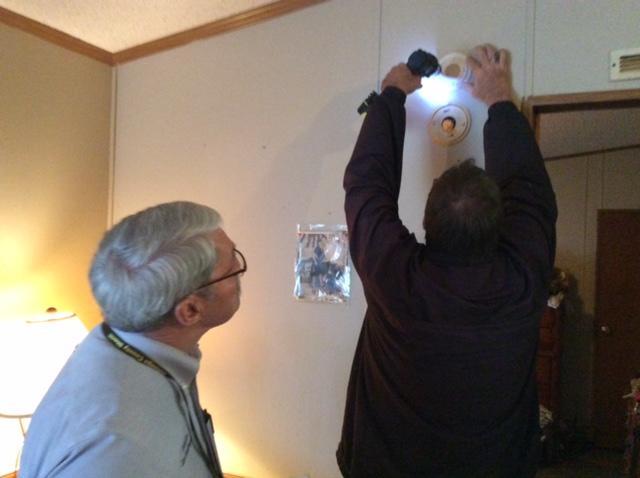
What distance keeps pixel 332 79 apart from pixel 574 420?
3529 mm

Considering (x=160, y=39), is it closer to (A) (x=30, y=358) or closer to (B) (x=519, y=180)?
(A) (x=30, y=358)

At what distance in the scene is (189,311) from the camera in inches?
31.0

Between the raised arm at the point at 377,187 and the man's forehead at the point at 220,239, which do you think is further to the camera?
the raised arm at the point at 377,187

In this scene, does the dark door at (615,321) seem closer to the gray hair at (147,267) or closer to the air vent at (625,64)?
the air vent at (625,64)

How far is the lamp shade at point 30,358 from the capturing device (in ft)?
4.65

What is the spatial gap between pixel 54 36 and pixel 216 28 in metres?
0.62

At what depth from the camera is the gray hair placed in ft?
2.36

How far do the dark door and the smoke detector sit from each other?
10.1 feet

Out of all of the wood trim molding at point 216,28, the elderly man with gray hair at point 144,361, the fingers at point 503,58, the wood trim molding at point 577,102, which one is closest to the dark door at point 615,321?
the wood trim molding at point 577,102

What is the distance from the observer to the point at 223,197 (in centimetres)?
170

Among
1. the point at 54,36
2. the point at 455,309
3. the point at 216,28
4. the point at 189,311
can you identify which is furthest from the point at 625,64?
the point at 54,36

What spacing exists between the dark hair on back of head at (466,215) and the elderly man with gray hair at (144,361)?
406 mm

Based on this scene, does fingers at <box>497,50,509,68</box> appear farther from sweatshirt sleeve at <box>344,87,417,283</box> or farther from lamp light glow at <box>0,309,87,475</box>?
lamp light glow at <box>0,309,87,475</box>

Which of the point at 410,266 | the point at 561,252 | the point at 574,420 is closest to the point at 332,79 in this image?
the point at 410,266
